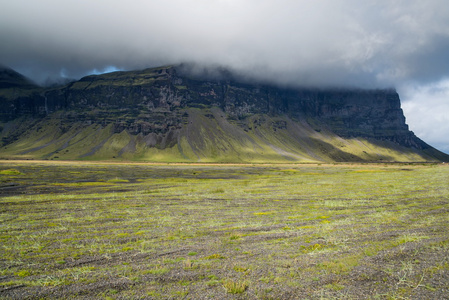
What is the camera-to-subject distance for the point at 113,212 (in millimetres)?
28500

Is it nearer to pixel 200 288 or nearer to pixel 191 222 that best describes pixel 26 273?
pixel 200 288

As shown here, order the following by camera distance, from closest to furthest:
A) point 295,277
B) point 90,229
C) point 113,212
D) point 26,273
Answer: point 295,277
point 26,273
point 90,229
point 113,212

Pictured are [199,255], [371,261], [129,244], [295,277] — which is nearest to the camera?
[295,277]

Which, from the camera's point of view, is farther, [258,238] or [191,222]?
[191,222]

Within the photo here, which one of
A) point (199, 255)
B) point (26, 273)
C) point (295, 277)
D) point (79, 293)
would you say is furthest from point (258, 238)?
point (26, 273)

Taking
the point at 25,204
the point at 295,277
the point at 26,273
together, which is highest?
the point at 295,277

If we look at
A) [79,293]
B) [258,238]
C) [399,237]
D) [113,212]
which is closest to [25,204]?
[113,212]

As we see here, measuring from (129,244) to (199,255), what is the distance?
5.57 meters

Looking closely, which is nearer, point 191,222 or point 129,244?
point 129,244

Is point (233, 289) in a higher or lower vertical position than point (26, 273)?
higher

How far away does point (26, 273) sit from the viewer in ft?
41.8

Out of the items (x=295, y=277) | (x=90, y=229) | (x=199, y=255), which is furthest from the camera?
(x=90, y=229)

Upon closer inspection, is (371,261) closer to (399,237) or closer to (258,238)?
(399,237)

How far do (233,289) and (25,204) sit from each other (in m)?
36.0
